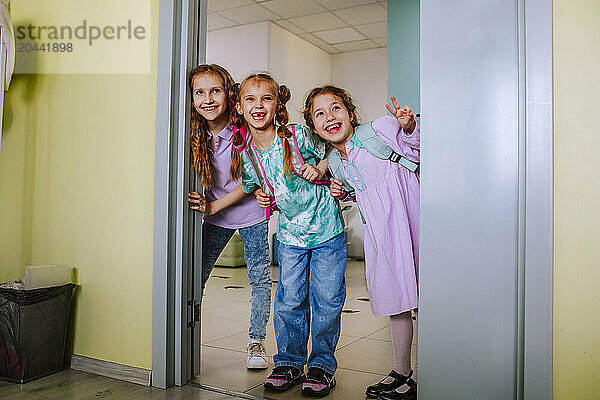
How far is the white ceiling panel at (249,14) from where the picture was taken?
222 cm

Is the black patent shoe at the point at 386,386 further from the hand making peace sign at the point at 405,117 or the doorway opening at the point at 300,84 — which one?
the hand making peace sign at the point at 405,117

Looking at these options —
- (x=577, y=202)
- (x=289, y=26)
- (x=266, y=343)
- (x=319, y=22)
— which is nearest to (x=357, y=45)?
(x=319, y=22)

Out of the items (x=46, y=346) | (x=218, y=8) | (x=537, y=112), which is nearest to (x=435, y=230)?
(x=537, y=112)

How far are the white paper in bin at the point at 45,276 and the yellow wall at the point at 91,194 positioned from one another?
7cm

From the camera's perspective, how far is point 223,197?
2414 millimetres

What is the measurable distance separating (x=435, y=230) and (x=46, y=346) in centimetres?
179

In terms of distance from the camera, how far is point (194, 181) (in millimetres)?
2451

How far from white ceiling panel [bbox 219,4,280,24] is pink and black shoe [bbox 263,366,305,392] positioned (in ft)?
4.47

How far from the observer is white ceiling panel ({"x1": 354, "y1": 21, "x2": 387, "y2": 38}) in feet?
6.64

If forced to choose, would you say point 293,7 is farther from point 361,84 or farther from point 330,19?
point 361,84

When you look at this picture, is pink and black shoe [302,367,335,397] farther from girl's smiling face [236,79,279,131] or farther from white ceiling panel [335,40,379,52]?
white ceiling panel [335,40,379,52]

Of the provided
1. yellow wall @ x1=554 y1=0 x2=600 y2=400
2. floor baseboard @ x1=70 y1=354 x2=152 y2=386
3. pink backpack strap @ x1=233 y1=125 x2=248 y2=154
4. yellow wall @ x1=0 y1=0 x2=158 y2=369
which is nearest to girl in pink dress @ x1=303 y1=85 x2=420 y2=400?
pink backpack strap @ x1=233 y1=125 x2=248 y2=154

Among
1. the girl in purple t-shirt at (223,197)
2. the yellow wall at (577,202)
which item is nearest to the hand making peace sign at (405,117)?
the yellow wall at (577,202)

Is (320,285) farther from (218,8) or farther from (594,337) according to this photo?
(218,8)
